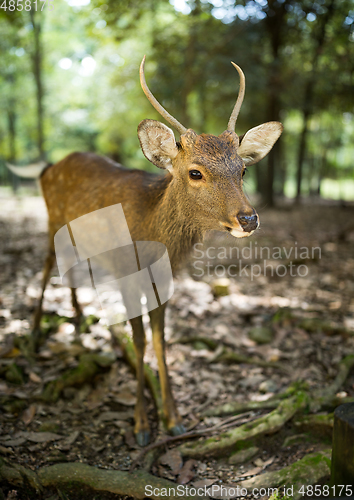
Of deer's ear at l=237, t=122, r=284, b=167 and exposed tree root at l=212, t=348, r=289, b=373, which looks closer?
deer's ear at l=237, t=122, r=284, b=167

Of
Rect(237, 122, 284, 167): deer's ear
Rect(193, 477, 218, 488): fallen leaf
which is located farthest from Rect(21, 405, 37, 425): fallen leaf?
Rect(237, 122, 284, 167): deer's ear

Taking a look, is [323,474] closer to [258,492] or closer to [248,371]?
[258,492]

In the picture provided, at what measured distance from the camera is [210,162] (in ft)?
8.71

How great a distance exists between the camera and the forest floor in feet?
9.41

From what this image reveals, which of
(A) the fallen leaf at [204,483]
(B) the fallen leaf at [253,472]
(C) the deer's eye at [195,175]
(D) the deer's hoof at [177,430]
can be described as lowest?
(D) the deer's hoof at [177,430]

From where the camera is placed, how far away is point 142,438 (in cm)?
305

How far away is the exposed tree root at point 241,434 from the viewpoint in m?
2.88

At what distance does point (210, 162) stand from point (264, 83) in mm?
9190

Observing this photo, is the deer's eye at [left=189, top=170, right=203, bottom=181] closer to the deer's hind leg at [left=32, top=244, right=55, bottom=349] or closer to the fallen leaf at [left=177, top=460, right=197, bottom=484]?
the fallen leaf at [left=177, top=460, right=197, bottom=484]

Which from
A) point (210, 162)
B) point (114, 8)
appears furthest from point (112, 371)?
point (114, 8)

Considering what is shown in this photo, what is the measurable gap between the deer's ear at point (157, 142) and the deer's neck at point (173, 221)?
19 cm

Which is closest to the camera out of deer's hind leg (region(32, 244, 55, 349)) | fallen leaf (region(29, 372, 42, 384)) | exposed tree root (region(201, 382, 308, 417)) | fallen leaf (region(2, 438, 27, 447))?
fallen leaf (region(2, 438, 27, 447))

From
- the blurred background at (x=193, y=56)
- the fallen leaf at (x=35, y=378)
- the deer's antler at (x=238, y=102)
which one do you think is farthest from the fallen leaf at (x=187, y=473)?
the blurred background at (x=193, y=56)

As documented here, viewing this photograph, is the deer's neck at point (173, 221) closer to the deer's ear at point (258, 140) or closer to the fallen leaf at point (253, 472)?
the deer's ear at point (258, 140)
